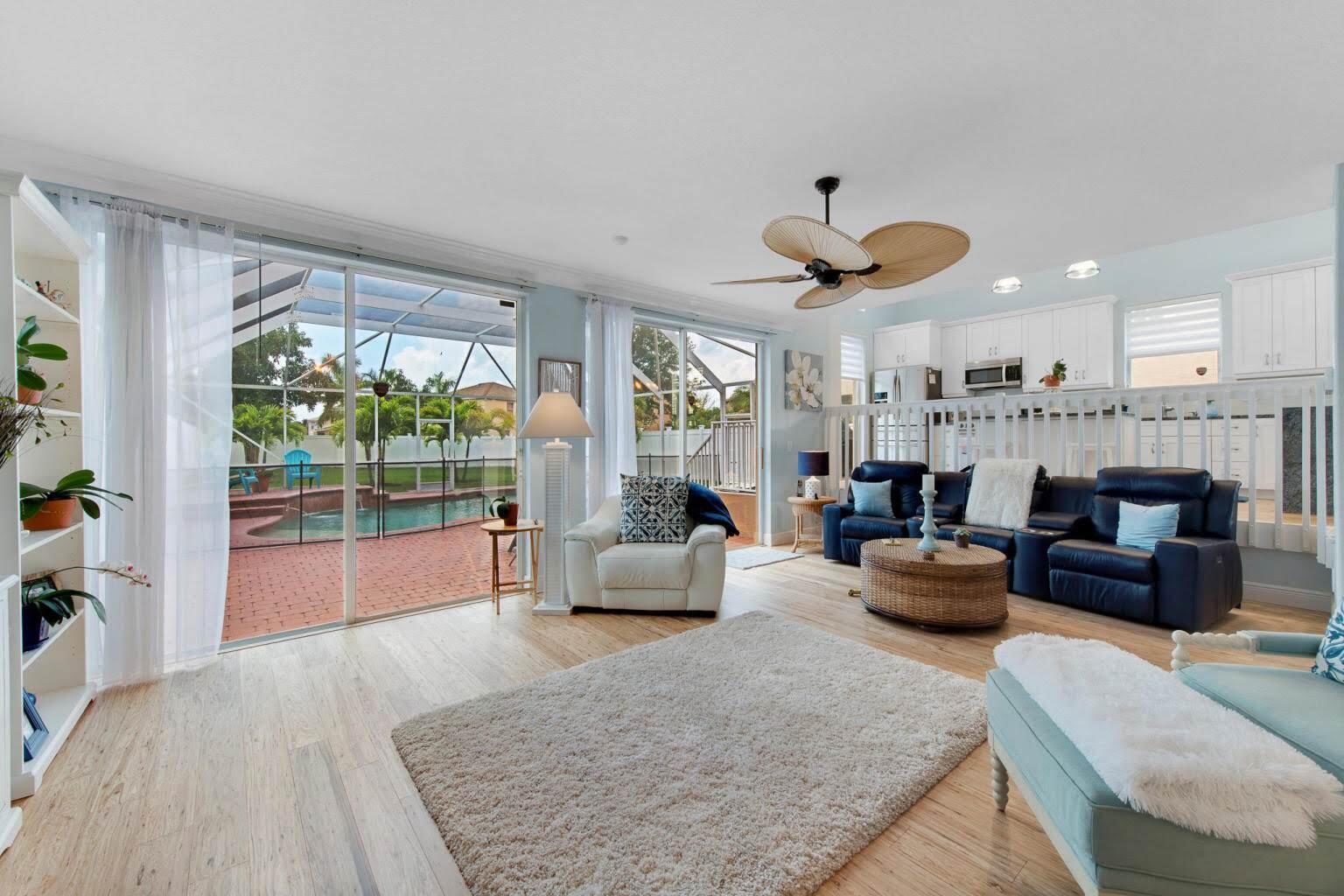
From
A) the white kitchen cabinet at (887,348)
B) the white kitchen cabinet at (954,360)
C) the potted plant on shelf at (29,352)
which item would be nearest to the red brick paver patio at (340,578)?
the potted plant on shelf at (29,352)

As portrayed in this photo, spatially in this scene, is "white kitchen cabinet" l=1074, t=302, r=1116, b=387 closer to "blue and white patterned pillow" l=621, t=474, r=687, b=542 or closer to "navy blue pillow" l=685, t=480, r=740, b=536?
"navy blue pillow" l=685, t=480, r=740, b=536

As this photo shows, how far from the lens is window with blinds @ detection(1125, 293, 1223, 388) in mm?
5750

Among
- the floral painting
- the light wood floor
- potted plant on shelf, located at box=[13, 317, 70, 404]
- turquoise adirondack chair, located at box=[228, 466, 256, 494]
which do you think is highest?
the floral painting

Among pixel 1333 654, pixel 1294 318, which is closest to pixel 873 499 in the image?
pixel 1333 654

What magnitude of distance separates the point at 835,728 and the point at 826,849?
0.65 m

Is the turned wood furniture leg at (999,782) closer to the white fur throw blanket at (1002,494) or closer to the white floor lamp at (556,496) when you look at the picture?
the white floor lamp at (556,496)

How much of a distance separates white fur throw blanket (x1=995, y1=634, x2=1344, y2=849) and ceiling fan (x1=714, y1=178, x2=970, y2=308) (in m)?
1.75

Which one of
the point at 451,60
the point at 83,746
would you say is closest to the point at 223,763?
the point at 83,746

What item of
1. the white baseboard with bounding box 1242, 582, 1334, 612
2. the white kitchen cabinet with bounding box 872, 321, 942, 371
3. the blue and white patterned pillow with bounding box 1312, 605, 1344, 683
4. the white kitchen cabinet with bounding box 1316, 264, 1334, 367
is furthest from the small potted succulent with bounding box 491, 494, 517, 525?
the white kitchen cabinet with bounding box 1316, 264, 1334, 367

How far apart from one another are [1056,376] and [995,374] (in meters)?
0.85

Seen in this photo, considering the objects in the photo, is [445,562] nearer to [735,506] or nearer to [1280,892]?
[735,506]

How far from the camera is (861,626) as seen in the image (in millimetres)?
3348

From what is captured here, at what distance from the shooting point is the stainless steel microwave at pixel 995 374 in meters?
7.05

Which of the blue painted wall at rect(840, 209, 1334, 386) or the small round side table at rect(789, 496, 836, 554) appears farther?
the small round side table at rect(789, 496, 836, 554)
